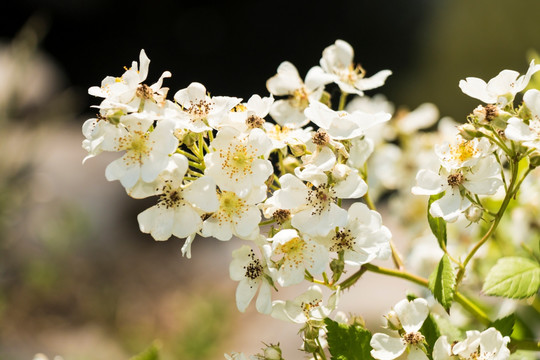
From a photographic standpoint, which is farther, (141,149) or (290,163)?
(290,163)

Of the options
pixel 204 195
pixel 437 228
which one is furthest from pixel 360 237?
pixel 204 195

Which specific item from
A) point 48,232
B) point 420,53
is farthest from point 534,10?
point 48,232

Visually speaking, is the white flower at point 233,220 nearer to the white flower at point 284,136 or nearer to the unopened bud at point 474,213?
the white flower at point 284,136

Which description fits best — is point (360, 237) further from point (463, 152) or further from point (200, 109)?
point (200, 109)

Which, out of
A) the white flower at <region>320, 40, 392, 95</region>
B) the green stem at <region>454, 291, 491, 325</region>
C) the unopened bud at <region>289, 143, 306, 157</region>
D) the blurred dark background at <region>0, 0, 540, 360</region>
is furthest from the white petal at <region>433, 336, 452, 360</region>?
the blurred dark background at <region>0, 0, 540, 360</region>

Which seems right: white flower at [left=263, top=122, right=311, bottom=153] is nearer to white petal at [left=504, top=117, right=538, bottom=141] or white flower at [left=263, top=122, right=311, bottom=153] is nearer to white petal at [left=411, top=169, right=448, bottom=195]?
white petal at [left=411, top=169, right=448, bottom=195]

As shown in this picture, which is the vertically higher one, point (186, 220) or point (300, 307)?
point (186, 220)
